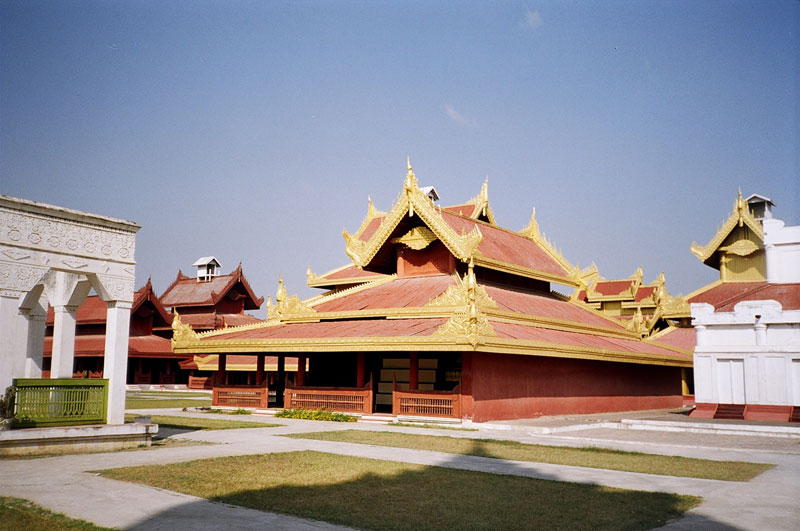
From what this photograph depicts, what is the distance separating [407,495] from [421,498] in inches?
8.5

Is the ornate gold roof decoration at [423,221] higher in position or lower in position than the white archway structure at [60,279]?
higher

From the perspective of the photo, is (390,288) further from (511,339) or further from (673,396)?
(673,396)

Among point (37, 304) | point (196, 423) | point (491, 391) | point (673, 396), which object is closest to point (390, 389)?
point (491, 391)

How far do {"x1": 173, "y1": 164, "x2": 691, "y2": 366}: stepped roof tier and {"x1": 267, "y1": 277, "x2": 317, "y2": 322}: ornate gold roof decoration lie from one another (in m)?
0.04

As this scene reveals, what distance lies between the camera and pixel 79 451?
11.5 metres

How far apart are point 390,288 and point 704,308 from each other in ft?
32.6

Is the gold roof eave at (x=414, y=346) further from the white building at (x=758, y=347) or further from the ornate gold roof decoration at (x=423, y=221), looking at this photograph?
the ornate gold roof decoration at (x=423, y=221)

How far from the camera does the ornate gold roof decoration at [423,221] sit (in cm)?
2258

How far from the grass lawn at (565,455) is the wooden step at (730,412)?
31.3ft

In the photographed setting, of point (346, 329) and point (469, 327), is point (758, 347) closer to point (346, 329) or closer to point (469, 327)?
point (469, 327)

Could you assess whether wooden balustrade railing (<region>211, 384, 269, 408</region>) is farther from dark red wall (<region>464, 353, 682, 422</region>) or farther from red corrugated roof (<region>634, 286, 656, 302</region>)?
red corrugated roof (<region>634, 286, 656, 302</region>)

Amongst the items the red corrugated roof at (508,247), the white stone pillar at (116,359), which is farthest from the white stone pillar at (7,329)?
the red corrugated roof at (508,247)

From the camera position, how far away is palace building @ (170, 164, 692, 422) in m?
19.1

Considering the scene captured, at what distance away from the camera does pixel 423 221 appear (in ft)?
78.7
